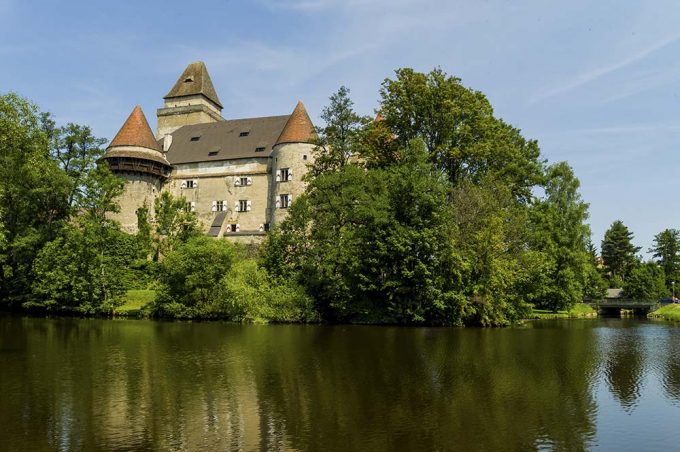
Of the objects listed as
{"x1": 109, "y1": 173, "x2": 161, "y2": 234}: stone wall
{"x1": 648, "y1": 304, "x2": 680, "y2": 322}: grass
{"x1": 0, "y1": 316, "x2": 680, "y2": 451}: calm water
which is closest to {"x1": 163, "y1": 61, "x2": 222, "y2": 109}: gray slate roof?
{"x1": 109, "y1": 173, "x2": 161, "y2": 234}: stone wall

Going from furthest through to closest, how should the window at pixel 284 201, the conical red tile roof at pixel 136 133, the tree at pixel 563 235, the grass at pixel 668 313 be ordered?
the conical red tile roof at pixel 136 133 < the window at pixel 284 201 < the grass at pixel 668 313 < the tree at pixel 563 235

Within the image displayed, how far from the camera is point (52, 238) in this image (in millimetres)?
38625

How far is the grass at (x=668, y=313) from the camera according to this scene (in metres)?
46.1

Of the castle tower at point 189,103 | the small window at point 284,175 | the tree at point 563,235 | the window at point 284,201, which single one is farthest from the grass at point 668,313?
the castle tower at point 189,103

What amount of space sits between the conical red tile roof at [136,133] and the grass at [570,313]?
36610mm

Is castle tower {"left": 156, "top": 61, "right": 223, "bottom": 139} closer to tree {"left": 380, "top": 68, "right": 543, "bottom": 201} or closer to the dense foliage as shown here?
the dense foliage

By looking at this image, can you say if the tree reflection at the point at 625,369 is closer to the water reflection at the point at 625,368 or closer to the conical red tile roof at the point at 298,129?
the water reflection at the point at 625,368

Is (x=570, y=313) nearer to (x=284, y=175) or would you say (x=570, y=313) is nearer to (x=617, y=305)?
(x=617, y=305)

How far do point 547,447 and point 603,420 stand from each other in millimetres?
2772

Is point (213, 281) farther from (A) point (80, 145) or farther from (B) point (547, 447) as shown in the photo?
(B) point (547, 447)

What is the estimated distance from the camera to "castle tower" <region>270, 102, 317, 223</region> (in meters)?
49.6

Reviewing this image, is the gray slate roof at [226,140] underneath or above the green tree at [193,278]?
above

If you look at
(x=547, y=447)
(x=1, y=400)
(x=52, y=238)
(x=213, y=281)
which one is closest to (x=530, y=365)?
(x=547, y=447)

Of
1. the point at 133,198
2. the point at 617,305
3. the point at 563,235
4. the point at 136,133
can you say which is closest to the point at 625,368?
the point at 563,235
